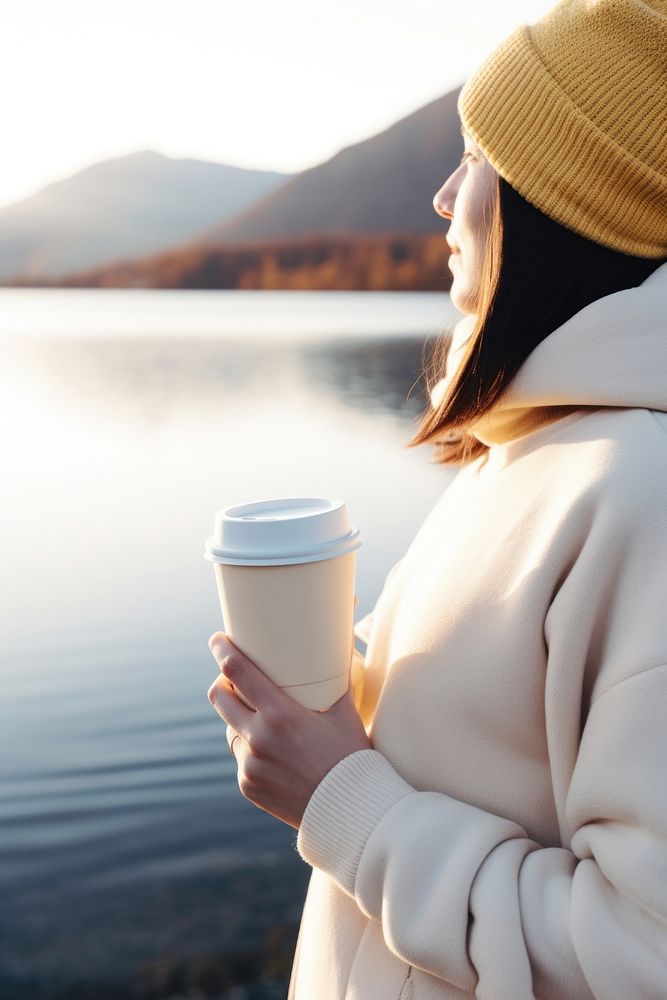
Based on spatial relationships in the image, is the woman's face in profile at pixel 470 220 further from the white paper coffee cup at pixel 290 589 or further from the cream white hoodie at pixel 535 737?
the white paper coffee cup at pixel 290 589

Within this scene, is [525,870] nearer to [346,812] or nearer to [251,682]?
[346,812]

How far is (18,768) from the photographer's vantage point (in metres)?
3.28

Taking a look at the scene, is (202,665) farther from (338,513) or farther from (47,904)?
(338,513)

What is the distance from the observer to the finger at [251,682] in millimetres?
1010

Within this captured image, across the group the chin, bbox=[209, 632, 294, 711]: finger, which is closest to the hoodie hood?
the chin

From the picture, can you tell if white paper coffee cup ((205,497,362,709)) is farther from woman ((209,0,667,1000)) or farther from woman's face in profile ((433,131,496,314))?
woman's face in profile ((433,131,496,314))

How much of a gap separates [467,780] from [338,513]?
32cm

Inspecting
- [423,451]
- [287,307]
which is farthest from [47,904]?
[287,307]

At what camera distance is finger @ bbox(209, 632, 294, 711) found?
1.01m

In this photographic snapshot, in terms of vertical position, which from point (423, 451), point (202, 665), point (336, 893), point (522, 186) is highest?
point (522, 186)

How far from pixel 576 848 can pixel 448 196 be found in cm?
75

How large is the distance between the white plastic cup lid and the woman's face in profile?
0.29 m

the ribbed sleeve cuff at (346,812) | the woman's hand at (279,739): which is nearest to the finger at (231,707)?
the woman's hand at (279,739)

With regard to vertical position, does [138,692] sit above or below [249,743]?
below
